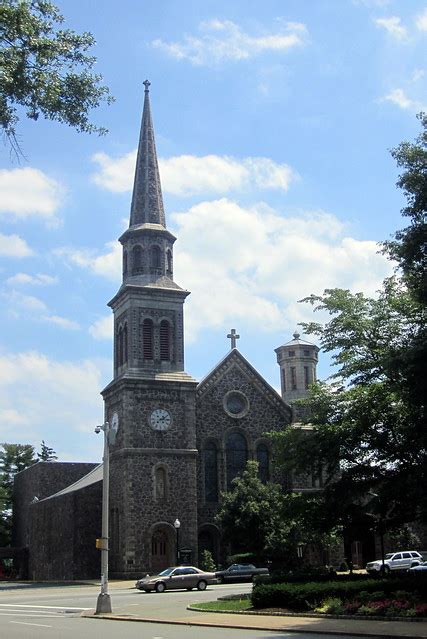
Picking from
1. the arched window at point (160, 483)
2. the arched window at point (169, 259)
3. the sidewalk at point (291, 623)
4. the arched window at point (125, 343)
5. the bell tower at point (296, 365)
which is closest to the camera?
the sidewalk at point (291, 623)

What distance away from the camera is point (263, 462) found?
5609 cm

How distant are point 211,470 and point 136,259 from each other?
15.0m

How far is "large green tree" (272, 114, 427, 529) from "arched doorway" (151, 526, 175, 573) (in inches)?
826

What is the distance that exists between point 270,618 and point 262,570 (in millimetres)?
22028

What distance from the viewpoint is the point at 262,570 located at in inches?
1735

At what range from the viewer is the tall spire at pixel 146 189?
2249 inches

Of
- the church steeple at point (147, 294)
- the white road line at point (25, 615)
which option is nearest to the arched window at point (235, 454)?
the church steeple at point (147, 294)

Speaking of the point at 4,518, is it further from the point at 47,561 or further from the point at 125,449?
the point at 125,449

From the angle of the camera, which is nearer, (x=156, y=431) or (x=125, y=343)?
(x=156, y=431)

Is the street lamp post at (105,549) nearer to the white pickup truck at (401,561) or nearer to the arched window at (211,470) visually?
the white pickup truck at (401,561)

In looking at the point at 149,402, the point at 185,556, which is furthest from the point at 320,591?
the point at 149,402

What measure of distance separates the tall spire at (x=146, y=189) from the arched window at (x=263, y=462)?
16784mm

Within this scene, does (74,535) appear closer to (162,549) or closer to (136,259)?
(162,549)

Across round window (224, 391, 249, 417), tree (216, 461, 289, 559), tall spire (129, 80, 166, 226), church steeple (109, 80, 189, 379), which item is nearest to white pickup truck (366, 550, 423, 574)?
tree (216, 461, 289, 559)
